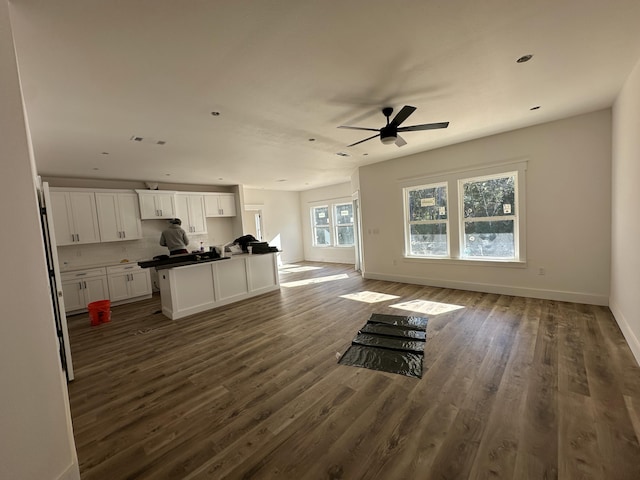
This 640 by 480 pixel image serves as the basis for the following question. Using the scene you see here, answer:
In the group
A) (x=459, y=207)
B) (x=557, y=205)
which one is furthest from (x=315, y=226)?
(x=557, y=205)

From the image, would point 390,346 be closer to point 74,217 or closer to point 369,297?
point 369,297

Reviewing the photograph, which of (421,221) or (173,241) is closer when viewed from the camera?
(421,221)

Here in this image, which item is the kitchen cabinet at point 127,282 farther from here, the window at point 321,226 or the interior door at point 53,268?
the window at point 321,226

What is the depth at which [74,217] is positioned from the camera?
5.30 m

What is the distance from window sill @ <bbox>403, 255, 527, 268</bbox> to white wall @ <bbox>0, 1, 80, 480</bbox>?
5.51 meters

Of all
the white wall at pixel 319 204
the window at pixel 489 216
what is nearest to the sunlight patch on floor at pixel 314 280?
the white wall at pixel 319 204

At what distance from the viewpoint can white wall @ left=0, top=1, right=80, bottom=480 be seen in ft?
4.03

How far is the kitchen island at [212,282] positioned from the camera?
14.5ft

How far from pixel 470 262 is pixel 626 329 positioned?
2227mm

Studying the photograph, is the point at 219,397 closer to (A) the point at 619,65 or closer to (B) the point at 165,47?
(B) the point at 165,47

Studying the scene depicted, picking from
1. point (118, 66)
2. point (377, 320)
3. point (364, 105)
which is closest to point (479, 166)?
point (364, 105)

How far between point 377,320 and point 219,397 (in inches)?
88.3

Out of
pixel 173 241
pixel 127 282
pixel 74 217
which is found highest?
pixel 74 217

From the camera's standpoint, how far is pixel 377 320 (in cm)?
374
